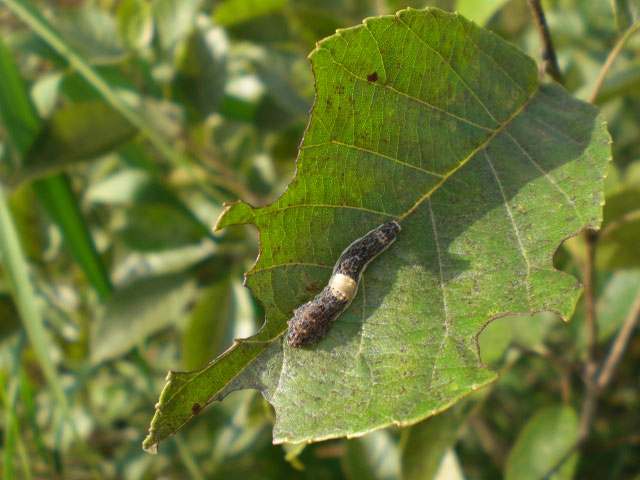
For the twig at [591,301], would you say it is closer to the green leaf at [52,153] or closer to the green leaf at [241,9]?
the green leaf at [241,9]

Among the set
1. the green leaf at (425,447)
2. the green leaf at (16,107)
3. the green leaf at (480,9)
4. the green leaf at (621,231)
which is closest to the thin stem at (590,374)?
the green leaf at (621,231)

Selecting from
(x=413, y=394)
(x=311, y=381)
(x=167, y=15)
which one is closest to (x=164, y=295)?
(x=167, y=15)

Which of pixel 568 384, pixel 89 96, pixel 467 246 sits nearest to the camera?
pixel 467 246

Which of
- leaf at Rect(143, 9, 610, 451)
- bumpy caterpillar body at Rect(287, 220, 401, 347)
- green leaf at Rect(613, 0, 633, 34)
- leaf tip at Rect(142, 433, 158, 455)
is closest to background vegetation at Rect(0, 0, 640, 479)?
green leaf at Rect(613, 0, 633, 34)

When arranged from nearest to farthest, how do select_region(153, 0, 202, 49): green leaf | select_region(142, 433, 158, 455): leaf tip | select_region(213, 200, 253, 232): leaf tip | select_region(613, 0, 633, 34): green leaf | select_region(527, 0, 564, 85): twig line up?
select_region(142, 433, 158, 455): leaf tip → select_region(213, 200, 253, 232): leaf tip → select_region(527, 0, 564, 85): twig → select_region(613, 0, 633, 34): green leaf → select_region(153, 0, 202, 49): green leaf

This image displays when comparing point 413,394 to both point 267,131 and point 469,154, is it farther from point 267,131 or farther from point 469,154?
point 267,131

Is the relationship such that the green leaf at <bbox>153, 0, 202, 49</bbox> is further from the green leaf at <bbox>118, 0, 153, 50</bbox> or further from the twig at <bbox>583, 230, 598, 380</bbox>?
the twig at <bbox>583, 230, 598, 380</bbox>
